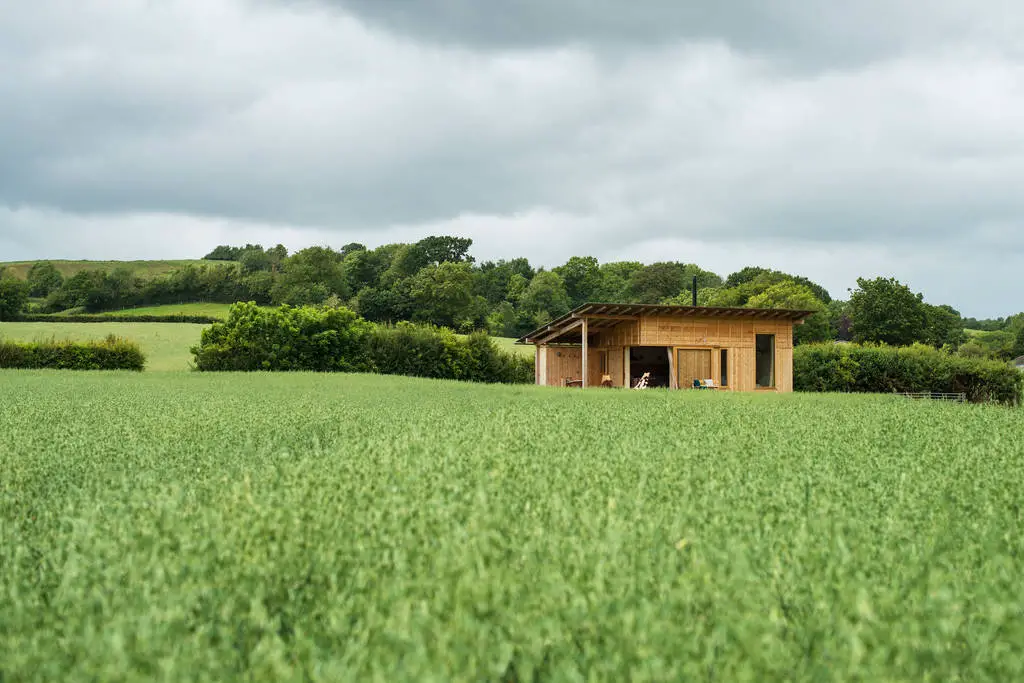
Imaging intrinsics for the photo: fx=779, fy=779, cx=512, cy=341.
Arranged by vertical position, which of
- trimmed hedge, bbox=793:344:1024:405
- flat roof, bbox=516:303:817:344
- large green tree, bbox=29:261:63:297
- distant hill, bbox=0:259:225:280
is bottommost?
trimmed hedge, bbox=793:344:1024:405

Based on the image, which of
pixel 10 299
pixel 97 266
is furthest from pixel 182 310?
pixel 97 266

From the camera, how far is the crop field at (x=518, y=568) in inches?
97.1

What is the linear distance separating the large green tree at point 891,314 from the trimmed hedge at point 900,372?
33.0 meters

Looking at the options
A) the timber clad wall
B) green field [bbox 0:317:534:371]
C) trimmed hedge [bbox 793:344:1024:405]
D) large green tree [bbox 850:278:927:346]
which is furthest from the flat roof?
large green tree [bbox 850:278:927:346]

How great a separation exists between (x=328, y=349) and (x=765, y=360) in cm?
1944

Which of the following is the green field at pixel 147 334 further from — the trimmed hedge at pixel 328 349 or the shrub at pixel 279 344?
the trimmed hedge at pixel 328 349

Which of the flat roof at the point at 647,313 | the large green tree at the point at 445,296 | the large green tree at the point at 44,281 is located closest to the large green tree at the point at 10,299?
the large green tree at the point at 44,281

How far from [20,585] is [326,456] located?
11.3ft

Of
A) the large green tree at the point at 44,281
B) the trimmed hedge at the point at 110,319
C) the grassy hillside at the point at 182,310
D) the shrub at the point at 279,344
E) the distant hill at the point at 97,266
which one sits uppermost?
the distant hill at the point at 97,266

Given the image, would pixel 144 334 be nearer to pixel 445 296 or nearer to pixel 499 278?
pixel 445 296

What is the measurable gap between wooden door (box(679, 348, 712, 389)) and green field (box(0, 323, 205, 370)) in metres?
27.0

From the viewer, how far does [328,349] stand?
36.4 metres

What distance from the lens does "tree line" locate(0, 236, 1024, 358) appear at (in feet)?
219

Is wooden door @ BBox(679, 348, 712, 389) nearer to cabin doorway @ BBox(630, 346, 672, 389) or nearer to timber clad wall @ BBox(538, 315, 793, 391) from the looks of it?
timber clad wall @ BBox(538, 315, 793, 391)
